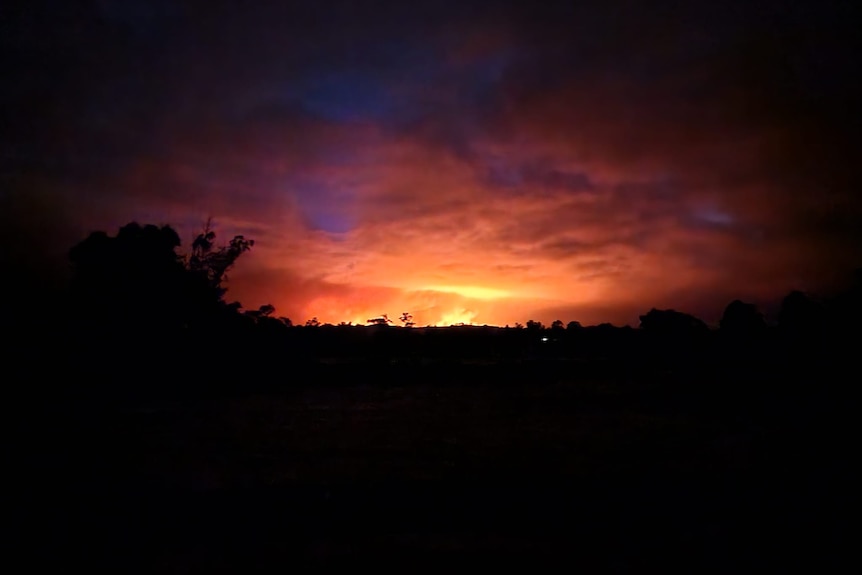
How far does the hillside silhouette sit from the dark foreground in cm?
5

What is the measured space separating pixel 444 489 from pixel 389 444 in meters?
4.10

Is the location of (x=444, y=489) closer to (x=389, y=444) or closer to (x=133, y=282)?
(x=389, y=444)

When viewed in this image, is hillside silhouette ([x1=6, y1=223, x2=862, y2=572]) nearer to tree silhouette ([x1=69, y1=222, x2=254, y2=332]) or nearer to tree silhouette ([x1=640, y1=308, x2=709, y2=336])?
tree silhouette ([x1=69, y1=222, x2=254, y2=332])

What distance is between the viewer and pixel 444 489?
859 centimetres

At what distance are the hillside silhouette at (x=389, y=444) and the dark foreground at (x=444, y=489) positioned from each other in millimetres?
49

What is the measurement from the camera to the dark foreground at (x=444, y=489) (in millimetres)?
6363

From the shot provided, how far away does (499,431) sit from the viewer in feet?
45.3

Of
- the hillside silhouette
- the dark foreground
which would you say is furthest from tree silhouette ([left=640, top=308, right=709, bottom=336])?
the dark foreground

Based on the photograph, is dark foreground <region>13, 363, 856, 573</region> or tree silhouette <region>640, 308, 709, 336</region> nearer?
dark foreground <region>13, 363, 856, 573</region>

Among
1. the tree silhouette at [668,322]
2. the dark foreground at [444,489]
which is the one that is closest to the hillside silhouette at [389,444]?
the dark foreground at [444,489]

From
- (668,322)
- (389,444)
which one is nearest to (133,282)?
(389,444)

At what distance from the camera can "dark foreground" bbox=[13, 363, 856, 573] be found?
20.9ft

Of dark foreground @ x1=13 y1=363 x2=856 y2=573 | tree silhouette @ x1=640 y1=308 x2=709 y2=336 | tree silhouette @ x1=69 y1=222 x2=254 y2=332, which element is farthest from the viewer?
tree silhouette @ x1=640 y1=308 x2=709 y2=336

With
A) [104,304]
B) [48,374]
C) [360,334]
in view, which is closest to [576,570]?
[48,374]
